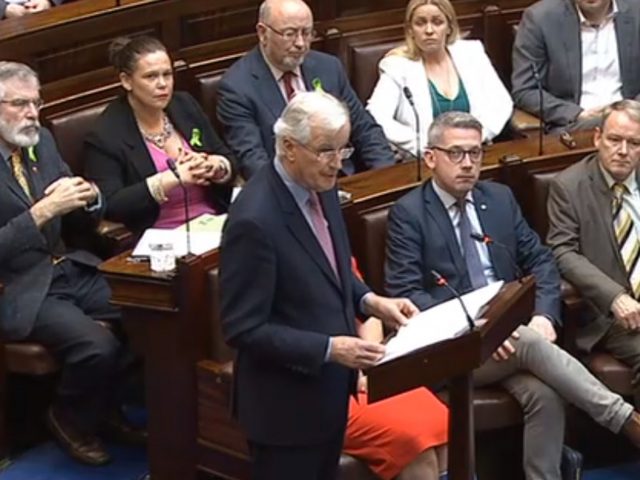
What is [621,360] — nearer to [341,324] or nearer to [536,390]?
[536,390]

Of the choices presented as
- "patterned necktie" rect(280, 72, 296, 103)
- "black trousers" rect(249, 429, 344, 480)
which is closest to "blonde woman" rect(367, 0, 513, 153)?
"patterned necktie" rect(280, 72, 296, 103)

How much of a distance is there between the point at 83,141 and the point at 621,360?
1.04 meters

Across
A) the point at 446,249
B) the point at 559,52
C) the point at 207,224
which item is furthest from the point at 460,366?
the point at 559,52

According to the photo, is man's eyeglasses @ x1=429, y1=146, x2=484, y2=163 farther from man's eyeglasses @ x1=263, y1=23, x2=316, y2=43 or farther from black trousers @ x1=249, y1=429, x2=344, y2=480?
black trousers @ x1=249, y1=429, x2=344, y2=480

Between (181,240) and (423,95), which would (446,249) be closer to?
(181,240)

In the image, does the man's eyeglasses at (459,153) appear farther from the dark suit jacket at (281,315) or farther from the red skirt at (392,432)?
the dark suit jacket at (281,315)

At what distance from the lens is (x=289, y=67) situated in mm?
2680

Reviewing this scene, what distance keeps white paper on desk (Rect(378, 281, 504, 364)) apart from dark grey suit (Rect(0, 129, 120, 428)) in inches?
29.9

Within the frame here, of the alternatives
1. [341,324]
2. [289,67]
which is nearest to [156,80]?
[289,67]

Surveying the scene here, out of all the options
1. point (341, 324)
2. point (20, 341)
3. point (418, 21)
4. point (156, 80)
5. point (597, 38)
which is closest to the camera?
point (341, 324)

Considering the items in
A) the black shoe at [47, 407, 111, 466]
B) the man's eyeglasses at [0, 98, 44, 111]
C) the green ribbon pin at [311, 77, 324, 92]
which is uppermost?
the man's eyeglasses at [0, 98, 44, 111]

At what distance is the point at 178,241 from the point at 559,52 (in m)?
1.23

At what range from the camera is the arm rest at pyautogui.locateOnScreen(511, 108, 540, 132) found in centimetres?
296

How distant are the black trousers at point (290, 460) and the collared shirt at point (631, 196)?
35.5 inches
